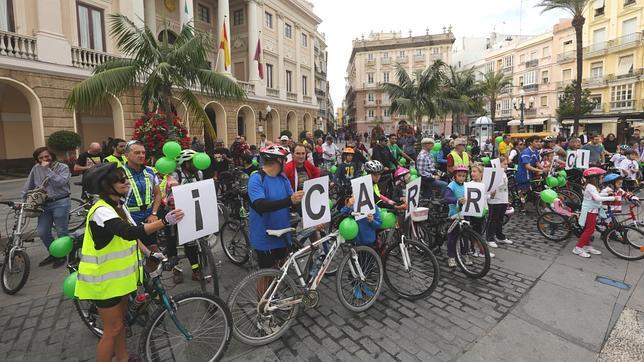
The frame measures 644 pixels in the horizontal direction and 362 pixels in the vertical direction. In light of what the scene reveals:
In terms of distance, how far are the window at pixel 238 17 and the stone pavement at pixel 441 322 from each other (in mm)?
25463

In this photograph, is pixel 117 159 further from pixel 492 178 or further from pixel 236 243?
pixel 492 178

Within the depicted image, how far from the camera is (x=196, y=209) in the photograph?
10.8ft

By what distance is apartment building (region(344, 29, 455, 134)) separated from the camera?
6141 centimetres

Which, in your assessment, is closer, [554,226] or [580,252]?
[580,252]

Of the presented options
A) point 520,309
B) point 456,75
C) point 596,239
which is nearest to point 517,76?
point 456,75

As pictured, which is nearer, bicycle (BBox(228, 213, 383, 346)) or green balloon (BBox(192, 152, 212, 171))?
bicycle (BBox(228, 213, 383, 346))

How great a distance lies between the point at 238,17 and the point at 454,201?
26.5 meters

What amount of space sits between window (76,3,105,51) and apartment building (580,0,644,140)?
4032cm

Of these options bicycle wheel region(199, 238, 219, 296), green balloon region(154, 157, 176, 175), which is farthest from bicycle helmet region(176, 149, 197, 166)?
bicycle wheel region(199, 238, 219, 296)

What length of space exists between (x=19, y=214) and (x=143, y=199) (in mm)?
2286

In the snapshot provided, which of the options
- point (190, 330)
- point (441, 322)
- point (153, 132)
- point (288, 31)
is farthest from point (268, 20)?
point (190, 330)

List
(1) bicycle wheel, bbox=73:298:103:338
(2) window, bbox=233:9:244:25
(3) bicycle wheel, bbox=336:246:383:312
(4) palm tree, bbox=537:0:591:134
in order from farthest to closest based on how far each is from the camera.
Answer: (2) window, bbox=233:9:244:25, (4) palm tree, bbox=537:0:591:134, (3) bicycle wheel, bbox=336:246:383:312, (1) bicycle wheel, bbox=73:298:103:338

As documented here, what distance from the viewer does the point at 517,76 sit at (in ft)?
157

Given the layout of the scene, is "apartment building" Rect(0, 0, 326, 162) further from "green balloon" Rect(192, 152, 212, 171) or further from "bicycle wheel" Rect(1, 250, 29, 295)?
"bicycle wheel" Rect(1, 250, 29, 295)
